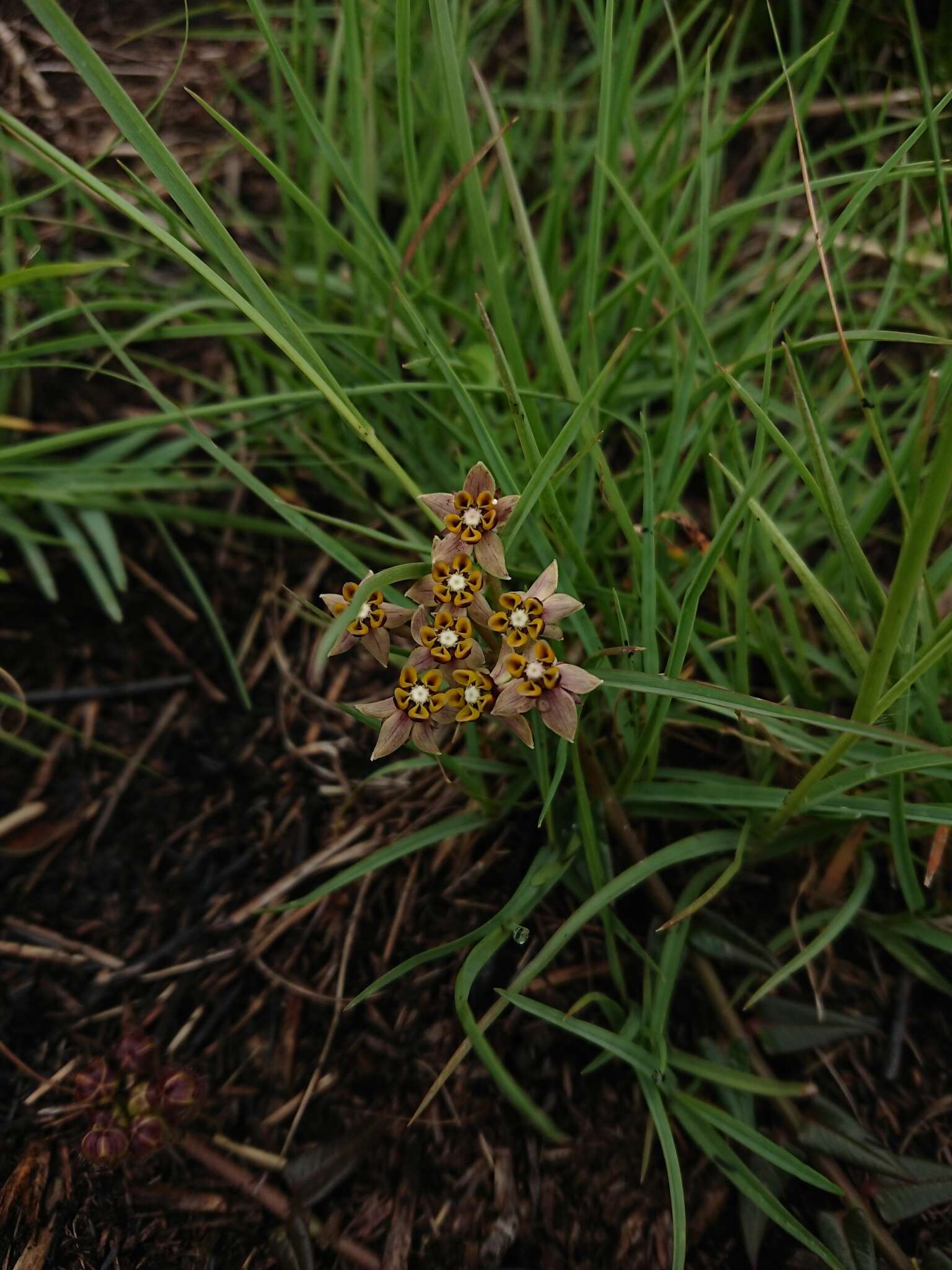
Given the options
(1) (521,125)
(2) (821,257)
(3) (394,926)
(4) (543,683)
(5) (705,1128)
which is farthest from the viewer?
(1) (521,125)

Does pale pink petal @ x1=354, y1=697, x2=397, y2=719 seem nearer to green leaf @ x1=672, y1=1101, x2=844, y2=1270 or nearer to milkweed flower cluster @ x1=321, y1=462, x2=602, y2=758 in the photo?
milkweed flower cluster @ x1=321, y1=462, x2=602, y2=758

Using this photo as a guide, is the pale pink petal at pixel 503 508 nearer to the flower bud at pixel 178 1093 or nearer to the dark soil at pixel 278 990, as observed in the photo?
the dark soil at pixel 278 990

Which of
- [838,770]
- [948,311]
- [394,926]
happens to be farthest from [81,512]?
[948,311]

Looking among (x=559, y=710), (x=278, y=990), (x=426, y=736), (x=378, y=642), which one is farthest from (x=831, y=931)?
(x=278, y=990)

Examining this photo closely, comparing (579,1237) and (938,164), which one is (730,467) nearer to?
(938,164)

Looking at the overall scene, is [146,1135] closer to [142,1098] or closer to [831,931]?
[142,1098]

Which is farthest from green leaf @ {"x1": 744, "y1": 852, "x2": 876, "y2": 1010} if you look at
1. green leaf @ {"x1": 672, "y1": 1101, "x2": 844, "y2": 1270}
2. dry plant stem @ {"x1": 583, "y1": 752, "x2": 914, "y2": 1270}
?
green leaf @ {"x1": 672, "y1": 1101, "x2": 844, "y2": 1270}

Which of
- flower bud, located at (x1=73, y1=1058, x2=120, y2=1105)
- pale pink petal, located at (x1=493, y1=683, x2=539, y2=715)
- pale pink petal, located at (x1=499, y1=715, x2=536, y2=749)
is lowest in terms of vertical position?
flower bud, located at (x1=73, y1=1058, x2=120, y2=1105)
